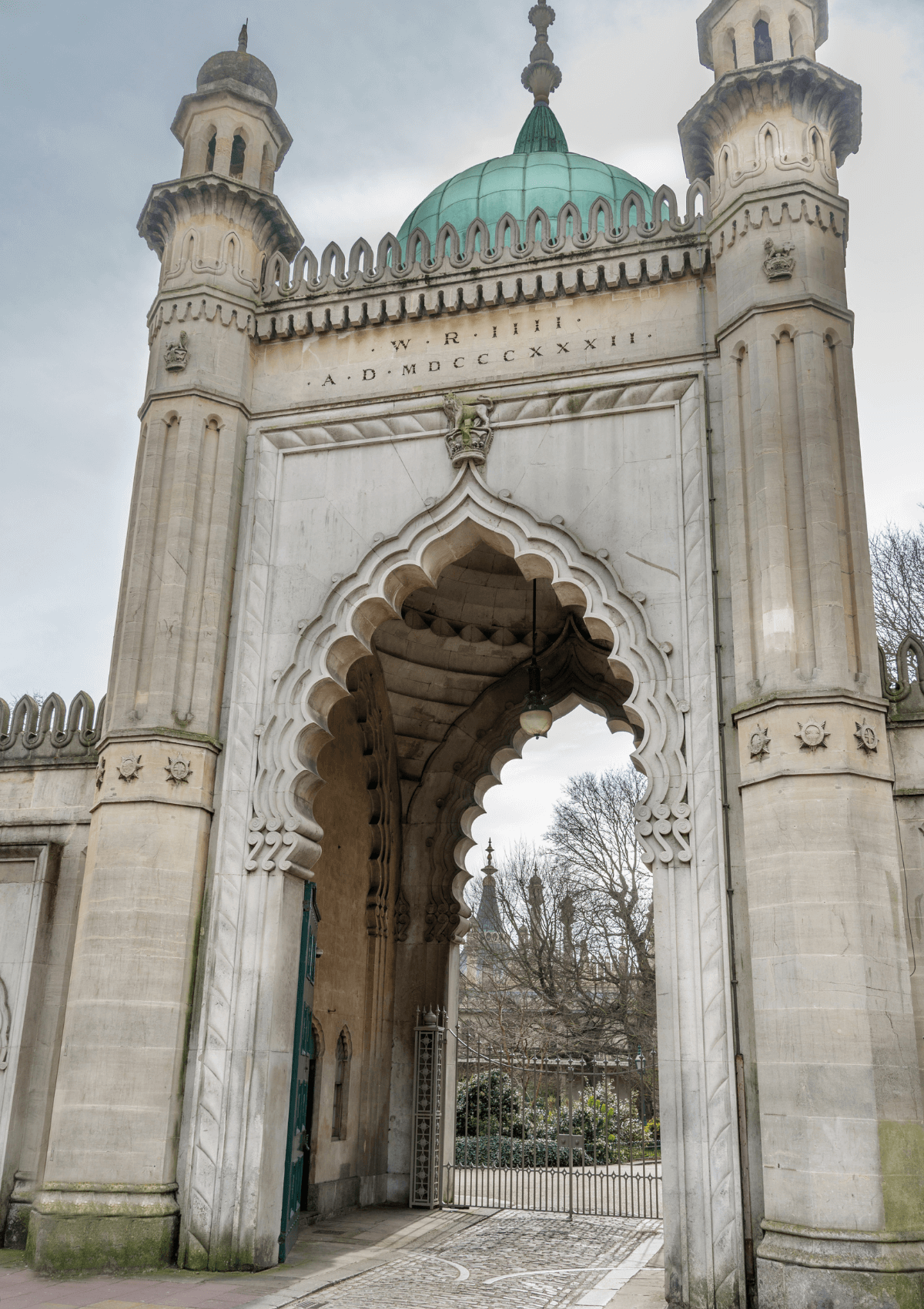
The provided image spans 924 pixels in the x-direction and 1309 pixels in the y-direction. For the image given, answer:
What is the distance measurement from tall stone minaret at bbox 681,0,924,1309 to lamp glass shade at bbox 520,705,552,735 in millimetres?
3504

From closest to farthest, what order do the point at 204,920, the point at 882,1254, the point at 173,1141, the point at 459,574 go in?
the point at 882,1254, the point at 173,1141, the point at 204,920, the point at 459,574

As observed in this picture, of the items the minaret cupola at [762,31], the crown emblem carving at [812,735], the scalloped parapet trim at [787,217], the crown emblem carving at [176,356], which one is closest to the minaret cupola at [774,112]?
the minaret cupola at [762,31]

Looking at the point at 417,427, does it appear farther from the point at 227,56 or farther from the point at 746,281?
the point at 227,56

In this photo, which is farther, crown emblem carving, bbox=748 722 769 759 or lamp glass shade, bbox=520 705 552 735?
lamp glass shade, bbox=520 705 552 735

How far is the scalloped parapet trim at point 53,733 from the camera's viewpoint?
10.8 meters

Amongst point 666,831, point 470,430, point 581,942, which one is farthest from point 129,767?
point 581,942

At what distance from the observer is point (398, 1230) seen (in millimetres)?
11547

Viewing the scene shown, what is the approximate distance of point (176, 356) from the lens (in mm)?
10922

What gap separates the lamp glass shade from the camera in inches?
471

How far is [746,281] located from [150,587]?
19.4 ft

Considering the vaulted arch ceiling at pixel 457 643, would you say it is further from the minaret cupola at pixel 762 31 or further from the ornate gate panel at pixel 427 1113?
the minaret cupola at pixel 762 31

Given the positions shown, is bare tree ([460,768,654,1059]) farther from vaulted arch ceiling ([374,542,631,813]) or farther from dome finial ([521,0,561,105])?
dome finial ([521,0,561,105])

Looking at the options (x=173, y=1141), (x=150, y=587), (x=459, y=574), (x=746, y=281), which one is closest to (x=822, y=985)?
(x=173, y=1141)

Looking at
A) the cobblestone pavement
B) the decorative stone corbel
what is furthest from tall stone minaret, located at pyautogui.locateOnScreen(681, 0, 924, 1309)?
the cobblestone pavement
